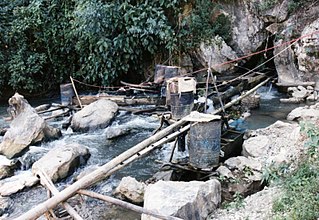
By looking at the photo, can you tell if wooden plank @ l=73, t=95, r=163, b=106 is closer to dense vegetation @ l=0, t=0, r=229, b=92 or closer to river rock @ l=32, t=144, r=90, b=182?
dense vegetation @ l=0, t=0, r=229, b=92

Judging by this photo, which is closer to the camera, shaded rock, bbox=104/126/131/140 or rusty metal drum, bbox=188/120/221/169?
rusty metal drum, bbox=188/120/221/169

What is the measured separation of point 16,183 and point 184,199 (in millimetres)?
3787

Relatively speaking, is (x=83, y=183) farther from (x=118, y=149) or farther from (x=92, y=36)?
(x=92, y=36)

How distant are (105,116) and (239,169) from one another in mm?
4801

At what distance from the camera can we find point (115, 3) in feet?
39.7

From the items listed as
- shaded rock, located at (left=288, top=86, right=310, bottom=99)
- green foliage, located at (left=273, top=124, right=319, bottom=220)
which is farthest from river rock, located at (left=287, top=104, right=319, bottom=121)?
green foliage, located at (left=273, top=124, right=319, bottom=220)

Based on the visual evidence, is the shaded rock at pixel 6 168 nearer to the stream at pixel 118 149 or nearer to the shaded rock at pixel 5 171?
the shaded rock at pixel 5 171

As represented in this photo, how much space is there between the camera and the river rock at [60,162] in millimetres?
6560

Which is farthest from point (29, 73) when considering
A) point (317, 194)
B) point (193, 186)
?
point (317, 194)

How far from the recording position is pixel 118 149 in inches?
322

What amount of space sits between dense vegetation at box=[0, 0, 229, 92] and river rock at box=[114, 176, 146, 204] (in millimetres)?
6860

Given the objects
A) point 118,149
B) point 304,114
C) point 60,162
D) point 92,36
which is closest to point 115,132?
point 118,149

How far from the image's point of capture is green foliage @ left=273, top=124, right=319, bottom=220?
3.64 metres

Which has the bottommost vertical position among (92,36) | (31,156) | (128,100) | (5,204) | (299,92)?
(5,204)
